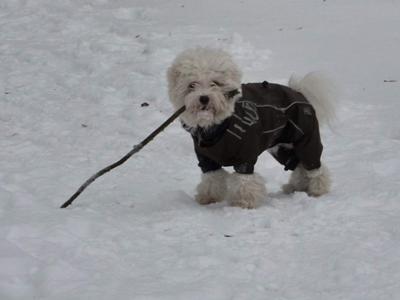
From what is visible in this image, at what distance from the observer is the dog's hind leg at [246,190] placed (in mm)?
4957

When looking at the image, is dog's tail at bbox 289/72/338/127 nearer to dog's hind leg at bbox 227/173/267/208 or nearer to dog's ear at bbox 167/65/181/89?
dog's hind leg at bbox 227/173/267/208

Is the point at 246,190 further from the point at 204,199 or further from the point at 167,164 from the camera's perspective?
the point at 167,164

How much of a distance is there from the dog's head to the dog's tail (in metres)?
1.02

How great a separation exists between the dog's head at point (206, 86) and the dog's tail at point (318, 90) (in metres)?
1.02

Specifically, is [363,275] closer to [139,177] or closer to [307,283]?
[307,283]

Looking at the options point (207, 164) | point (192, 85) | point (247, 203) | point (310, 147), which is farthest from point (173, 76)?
point (310, 147)

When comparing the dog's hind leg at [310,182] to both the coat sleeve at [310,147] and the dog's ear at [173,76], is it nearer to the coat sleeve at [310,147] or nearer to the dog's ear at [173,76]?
the coat sleeve at [310,147]

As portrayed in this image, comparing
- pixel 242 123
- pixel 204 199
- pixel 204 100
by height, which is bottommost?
pixel 204 199

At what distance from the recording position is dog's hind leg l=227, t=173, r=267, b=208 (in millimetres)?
4957

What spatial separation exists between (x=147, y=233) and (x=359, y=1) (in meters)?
9.06

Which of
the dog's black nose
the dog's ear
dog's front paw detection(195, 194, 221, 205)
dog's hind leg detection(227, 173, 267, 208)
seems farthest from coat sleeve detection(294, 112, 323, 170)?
the dog's ear

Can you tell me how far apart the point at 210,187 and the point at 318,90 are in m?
1.30

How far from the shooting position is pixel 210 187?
5254mm

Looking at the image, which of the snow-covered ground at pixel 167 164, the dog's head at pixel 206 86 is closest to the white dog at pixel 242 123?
the dog's head at pixel 206 86
